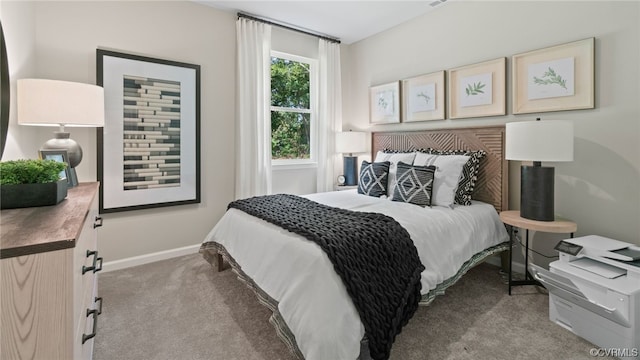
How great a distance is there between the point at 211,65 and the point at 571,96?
3436mm

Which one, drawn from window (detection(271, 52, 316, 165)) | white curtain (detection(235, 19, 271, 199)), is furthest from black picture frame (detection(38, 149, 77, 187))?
window (detection(271, 52, 316, 165))

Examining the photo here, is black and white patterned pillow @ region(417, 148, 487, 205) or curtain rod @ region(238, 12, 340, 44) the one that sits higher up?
curtain rod @ region(238, 12, 340, 44)

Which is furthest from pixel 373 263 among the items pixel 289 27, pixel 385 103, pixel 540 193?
pixel 289 27

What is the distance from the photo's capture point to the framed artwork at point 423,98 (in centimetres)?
342

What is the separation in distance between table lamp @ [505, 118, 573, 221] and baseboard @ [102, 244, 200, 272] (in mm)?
3254

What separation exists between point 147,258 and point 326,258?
7.79 ft

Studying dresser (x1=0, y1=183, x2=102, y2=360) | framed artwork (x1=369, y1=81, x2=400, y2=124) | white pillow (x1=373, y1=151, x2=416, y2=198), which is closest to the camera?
dresser (x1=0, y1=183, x2=102, y2=360)

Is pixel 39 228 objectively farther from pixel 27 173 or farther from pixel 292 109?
pixel 292 109

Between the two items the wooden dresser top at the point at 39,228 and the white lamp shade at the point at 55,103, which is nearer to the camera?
the wooden dresser top at the point at 39,228

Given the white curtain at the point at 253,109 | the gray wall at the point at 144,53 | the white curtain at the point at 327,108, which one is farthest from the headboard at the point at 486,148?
the gray wall at the point at 144,53

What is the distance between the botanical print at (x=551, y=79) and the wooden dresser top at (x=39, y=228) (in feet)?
10.7

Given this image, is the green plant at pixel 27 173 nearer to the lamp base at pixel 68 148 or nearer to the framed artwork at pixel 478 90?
the lamp base at pixel 68 148

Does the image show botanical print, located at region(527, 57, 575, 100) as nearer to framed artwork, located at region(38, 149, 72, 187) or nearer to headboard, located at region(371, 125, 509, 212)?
headboard, located at region(371, 125, 509, 212)

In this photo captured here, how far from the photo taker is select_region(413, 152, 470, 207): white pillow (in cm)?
274
